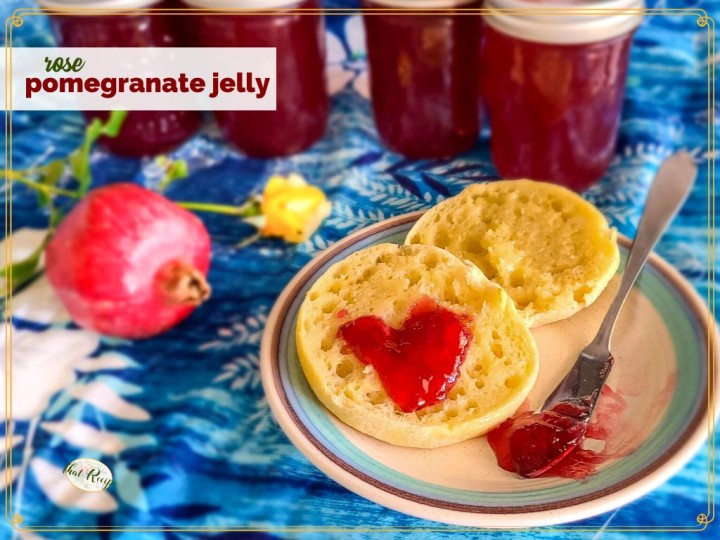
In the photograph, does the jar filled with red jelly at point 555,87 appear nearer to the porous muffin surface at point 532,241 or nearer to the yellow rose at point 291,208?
the porous muffin surface at point 532,241

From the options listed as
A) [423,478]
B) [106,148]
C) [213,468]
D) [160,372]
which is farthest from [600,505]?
[106,148]

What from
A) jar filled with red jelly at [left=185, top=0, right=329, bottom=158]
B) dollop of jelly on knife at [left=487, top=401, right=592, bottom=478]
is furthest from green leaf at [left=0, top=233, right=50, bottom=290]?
dollop of jelly on knife at [left=487, top=401, right=592, bottom=478]

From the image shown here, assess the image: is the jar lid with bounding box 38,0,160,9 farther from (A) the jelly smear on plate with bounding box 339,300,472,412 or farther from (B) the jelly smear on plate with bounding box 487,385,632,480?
(B) the jelly smear on plate with bounding box 487,385,632,480

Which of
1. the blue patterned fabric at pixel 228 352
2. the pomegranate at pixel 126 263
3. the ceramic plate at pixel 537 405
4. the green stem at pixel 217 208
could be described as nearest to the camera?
the ceramic plate at pixel 537 405

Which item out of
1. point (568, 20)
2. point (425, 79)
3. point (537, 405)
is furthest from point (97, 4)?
point (537, 405)

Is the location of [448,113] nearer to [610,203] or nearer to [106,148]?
[610,203]

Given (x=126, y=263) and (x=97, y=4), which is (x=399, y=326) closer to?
(x=126, y=263)

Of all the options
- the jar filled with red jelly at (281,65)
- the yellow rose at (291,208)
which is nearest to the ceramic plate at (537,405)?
the yellow rose at (291,208)
